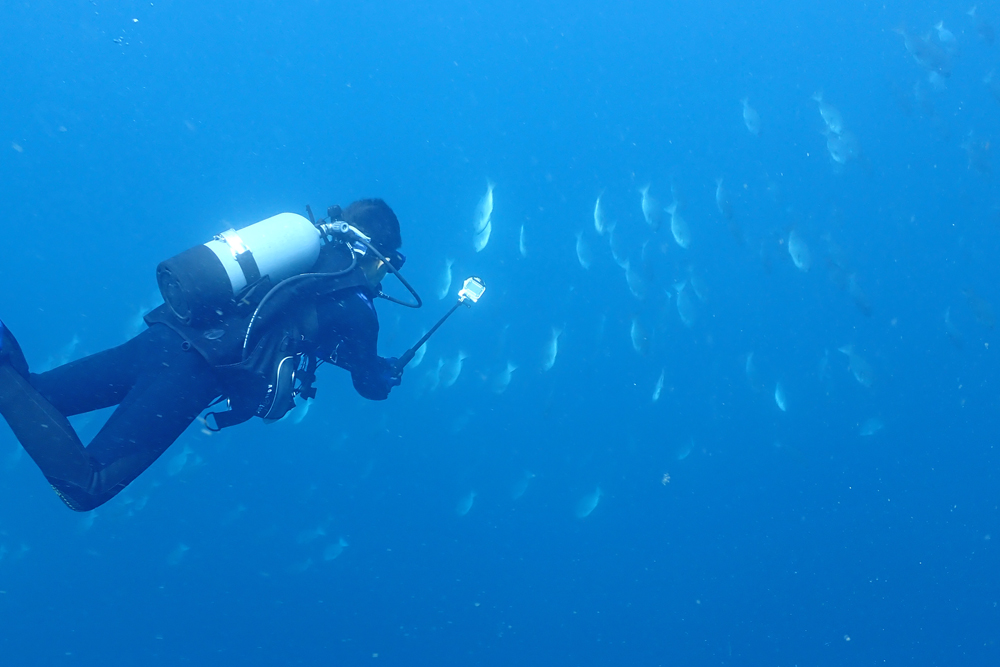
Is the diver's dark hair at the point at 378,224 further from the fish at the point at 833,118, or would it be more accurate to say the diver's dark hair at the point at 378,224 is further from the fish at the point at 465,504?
the fish at the point at 833,118

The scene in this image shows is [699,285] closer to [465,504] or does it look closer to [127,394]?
[465,504]

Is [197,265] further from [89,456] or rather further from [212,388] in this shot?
[89,456]

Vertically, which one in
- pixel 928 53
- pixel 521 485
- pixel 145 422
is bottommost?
pixel 521 485

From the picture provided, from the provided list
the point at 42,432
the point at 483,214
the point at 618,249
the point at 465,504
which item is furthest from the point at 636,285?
the point at 42,432

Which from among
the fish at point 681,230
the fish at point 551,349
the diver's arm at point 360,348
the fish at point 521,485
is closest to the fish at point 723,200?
the fish at point 681,230

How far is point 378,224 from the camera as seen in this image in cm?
301

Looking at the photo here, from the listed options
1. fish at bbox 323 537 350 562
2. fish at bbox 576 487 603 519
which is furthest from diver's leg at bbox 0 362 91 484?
fish at bbox 576 487 603 519

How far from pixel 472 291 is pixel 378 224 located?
0.73 meters

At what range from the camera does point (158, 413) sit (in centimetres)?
248

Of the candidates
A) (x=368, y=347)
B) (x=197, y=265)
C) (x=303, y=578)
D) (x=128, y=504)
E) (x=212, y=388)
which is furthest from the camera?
(x=303, y=578)

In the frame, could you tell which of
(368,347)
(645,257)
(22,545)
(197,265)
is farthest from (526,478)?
(22,545)

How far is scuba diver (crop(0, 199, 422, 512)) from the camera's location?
2.36 m

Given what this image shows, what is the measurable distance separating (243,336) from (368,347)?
58cm

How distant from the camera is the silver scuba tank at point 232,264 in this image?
2375mm
